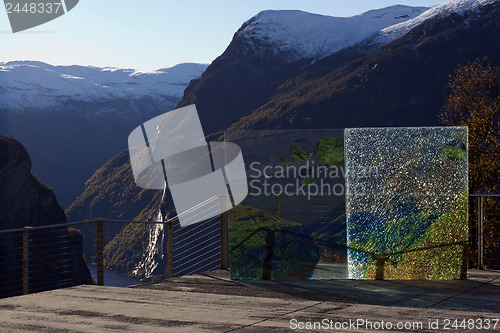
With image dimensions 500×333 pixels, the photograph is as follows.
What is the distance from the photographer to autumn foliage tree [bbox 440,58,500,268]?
1838 centimetres

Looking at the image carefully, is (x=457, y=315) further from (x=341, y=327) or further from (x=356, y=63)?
(x=356, y=63)

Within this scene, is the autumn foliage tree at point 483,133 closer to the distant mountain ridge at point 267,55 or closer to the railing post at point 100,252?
the railing post at point 100,252

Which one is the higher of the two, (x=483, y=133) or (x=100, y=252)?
(x=483, y=133)

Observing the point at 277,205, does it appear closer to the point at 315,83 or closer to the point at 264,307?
the point at 264,307

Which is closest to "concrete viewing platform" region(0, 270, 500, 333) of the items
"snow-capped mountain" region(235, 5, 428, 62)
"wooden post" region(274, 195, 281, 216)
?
"wooden post" region(274, 195, 281, 216)

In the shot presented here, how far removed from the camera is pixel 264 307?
6.16 meters

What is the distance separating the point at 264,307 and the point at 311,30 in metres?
163

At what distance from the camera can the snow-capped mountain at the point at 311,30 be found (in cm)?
15200

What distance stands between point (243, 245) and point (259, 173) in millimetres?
935

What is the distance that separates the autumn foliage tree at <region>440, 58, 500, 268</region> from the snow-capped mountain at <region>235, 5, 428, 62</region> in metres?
126

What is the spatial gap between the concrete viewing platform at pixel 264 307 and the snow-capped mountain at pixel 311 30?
141 m

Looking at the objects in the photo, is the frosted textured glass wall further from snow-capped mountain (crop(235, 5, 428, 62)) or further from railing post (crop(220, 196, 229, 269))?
snow-capped mountain (crop(235, 5, 428, 62))

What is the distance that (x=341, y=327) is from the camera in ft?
16.8

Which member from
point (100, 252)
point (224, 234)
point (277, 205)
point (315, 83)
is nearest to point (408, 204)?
point (277, 205)
